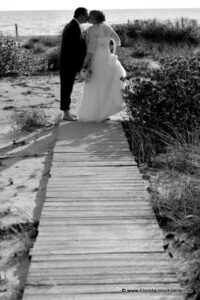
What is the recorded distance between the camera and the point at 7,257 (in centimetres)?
414

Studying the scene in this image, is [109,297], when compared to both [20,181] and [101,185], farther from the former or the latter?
[20,181]

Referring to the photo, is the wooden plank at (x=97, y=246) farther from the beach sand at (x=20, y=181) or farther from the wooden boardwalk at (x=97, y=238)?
the beach sand at (x=20, y=181)

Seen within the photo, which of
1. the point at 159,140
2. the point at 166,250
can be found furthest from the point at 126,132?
the point at 166,250

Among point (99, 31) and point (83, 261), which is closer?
point (83, 261)

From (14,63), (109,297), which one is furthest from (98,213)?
(14,63)

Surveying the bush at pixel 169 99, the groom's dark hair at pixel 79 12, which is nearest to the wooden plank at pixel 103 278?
the bush at pixel 169 99

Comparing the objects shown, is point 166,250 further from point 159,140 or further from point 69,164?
point 159,140

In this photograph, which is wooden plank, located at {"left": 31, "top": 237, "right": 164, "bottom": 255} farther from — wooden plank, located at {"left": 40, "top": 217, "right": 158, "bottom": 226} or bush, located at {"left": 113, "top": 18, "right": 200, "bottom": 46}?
bush, located at {"left": 113, "top": 18, "right": 200, "bottom": 46}

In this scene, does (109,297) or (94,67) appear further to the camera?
(94,67)

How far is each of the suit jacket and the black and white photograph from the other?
2cm

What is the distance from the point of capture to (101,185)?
546 centimetres

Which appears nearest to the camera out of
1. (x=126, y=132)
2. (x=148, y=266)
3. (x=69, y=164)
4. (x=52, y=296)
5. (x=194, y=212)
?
→ (x=52, y=296)

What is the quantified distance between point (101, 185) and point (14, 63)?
427 inches

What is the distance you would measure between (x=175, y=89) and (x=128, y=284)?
182 inches
